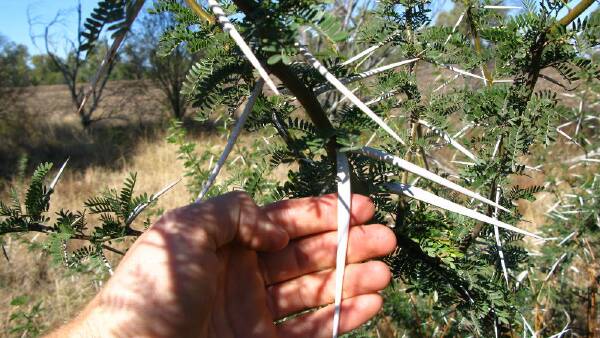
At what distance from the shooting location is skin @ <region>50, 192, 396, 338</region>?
918mm

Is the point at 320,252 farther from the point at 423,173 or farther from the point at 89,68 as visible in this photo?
the point at 89,68

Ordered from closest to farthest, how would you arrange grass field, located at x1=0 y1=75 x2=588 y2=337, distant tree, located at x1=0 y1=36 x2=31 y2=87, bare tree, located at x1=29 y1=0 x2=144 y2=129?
bare tree, located at x1=29 y1=0 x2=144 y2=129, grass field, located at x1=0 y1=75 x2=588 y2=337, distant tree, located at x1=0 y1=36 x2=31 y2=87

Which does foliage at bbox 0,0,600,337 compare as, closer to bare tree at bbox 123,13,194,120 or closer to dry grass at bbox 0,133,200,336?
dry grass at bbox 0,133,200,336

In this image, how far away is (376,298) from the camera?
105 cm

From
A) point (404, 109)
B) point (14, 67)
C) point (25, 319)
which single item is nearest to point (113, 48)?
point (404, 109)

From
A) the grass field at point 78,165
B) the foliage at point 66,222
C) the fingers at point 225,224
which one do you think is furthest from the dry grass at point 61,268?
the fingers at point 225,224

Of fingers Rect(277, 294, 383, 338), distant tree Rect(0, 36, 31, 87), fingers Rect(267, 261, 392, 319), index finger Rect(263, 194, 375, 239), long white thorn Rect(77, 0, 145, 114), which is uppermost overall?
distant tree Rect(0, 36, 31, 87)

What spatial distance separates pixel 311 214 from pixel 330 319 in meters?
0.33

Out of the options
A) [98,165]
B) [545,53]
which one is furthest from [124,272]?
[98,165]

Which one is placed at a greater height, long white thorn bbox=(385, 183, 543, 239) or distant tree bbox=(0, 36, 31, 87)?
distant tree bbox=(0, 36, 31, 87)

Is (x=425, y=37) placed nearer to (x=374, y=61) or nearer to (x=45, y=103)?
(x=374, y=61)

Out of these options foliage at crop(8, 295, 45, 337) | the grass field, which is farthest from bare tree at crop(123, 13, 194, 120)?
foliage at crop(8, 295, 45, 337)

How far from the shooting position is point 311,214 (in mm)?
925

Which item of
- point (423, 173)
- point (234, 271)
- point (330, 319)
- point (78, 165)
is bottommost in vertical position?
point (78, 165)
